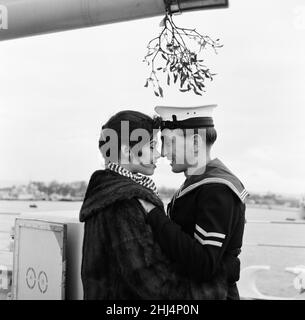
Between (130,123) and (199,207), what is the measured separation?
381 mm

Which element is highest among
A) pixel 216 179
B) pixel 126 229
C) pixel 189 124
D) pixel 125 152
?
pixel 189 124

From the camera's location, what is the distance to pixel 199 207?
61.4 inches

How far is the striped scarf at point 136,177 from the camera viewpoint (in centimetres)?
163

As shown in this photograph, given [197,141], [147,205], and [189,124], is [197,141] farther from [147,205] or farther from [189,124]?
[147,205]

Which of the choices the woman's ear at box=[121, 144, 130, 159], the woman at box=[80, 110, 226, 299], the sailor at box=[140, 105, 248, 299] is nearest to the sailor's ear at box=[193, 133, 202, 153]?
the sailor at box=[140, 105, 248, 299]

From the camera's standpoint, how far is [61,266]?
2117 millimetres

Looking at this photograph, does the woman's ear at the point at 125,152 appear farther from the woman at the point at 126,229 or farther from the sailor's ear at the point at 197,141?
the sailor's ear at the point at 197,141

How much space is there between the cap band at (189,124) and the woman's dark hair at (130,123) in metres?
0.06

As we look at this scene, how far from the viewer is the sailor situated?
148 centimetres

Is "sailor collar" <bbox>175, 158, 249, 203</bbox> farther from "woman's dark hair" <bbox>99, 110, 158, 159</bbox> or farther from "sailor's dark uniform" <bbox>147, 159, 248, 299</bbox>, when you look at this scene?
"woman's dark hair" <bbox>99, 110, 158, 159</bbox>

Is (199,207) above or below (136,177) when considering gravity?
below

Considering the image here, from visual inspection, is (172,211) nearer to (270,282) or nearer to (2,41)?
(2,41)

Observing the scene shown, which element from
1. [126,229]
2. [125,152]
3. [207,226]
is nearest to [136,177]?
[125,152]

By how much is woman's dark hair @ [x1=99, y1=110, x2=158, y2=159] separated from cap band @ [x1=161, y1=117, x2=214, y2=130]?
0.06 meters
